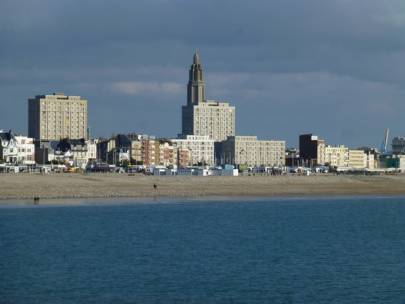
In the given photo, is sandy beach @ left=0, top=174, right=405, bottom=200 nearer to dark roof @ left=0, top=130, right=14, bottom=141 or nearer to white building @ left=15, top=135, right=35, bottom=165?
white building @ left=15, top=135, right=35, bottom=165

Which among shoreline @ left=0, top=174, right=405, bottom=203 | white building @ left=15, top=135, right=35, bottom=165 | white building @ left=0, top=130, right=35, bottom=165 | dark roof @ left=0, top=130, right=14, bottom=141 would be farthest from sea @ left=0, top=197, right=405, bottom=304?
dark roof @ left=0, top=130, right=14, bottom=141

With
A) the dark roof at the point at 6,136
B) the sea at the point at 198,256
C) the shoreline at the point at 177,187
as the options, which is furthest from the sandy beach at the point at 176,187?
the dark roof at the point at 6,136

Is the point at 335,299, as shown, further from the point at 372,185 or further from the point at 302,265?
the point at 372,185

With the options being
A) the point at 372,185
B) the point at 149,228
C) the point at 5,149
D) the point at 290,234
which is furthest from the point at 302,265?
the point at 5,149

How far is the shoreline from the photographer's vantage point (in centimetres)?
9688

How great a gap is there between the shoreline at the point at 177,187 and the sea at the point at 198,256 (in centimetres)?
1557

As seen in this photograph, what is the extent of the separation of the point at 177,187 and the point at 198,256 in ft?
220

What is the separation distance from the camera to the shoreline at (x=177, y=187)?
318ft

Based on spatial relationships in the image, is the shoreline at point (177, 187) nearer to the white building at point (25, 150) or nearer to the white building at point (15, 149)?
the white building at point (15, 149)

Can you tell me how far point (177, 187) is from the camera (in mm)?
114188

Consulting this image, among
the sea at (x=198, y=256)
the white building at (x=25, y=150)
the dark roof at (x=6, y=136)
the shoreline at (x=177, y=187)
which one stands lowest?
the sea at (x=198, y=256)

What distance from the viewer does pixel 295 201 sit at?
103 m

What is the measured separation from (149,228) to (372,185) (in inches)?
3181

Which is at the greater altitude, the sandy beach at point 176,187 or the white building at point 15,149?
the white building at point 15,149
